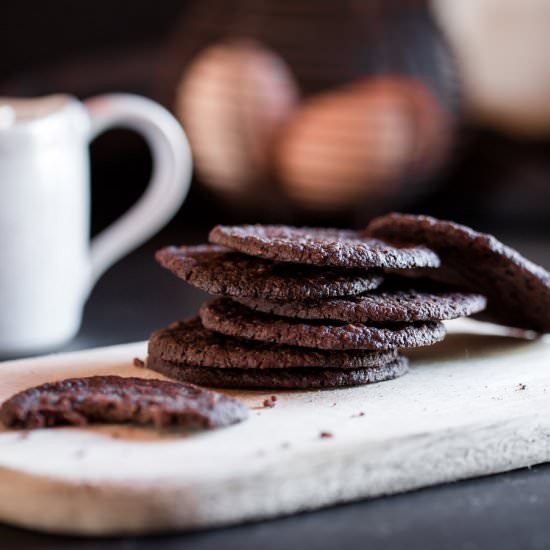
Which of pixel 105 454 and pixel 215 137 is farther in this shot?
pixel 215 137

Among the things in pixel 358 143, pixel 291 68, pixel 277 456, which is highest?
pixel 291 68

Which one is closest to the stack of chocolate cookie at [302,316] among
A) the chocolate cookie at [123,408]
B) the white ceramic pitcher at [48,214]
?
the chocolate cookie at [123,408]

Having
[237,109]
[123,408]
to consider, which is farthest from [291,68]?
[123,408]

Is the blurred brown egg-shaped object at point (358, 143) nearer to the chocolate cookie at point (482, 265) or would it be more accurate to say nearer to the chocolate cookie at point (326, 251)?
the chocolate cookie at point (482, 265)

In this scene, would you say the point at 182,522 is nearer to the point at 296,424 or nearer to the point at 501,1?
the point at 296,424

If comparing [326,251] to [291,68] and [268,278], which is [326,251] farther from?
[291,68]

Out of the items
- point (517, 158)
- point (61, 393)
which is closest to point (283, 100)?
point (517, 158)
